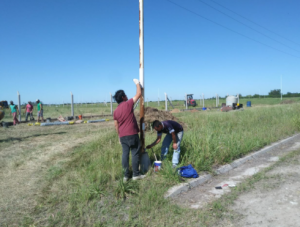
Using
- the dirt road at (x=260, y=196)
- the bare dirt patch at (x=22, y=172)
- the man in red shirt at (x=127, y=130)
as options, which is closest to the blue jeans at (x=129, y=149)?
the man in red shirt at (x=127, y=130)

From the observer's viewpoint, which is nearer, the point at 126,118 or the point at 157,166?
the point at 126,118

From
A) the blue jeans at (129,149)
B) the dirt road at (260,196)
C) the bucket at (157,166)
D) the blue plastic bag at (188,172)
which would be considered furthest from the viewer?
the bucket at (157,166)

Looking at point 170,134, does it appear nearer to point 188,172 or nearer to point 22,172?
point 188,172

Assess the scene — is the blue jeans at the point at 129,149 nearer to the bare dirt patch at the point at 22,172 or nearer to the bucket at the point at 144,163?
the bucket at the point at 144,163

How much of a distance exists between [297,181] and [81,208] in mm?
3954

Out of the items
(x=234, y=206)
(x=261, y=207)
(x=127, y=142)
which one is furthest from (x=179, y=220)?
(x=127, y=142)

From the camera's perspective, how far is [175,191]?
4184 mm

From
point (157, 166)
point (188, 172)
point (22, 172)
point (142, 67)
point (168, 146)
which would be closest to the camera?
point (188, 172)

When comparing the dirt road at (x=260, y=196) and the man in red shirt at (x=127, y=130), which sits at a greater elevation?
the man in red shirt at (x=127, y=130)

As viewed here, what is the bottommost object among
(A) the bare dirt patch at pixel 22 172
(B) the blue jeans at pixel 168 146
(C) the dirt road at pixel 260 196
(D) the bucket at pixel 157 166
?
(C) the dirt road at pixel 260 196

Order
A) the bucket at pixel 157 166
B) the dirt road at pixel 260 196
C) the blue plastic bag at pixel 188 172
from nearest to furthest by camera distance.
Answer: the dirt road at pixel 260 196
the blue plastic bag at pixel 188 172
the bucket at pixel 157 166

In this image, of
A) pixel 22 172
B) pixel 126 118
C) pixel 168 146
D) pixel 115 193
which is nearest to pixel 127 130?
pixel 126 118

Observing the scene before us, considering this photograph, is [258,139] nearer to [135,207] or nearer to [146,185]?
[146,185]

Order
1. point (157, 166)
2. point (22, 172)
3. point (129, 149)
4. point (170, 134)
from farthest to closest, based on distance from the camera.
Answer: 1. point (22, 172)
2. point (170, 134)
3. point (157, 166)
4. point (129, 149)
